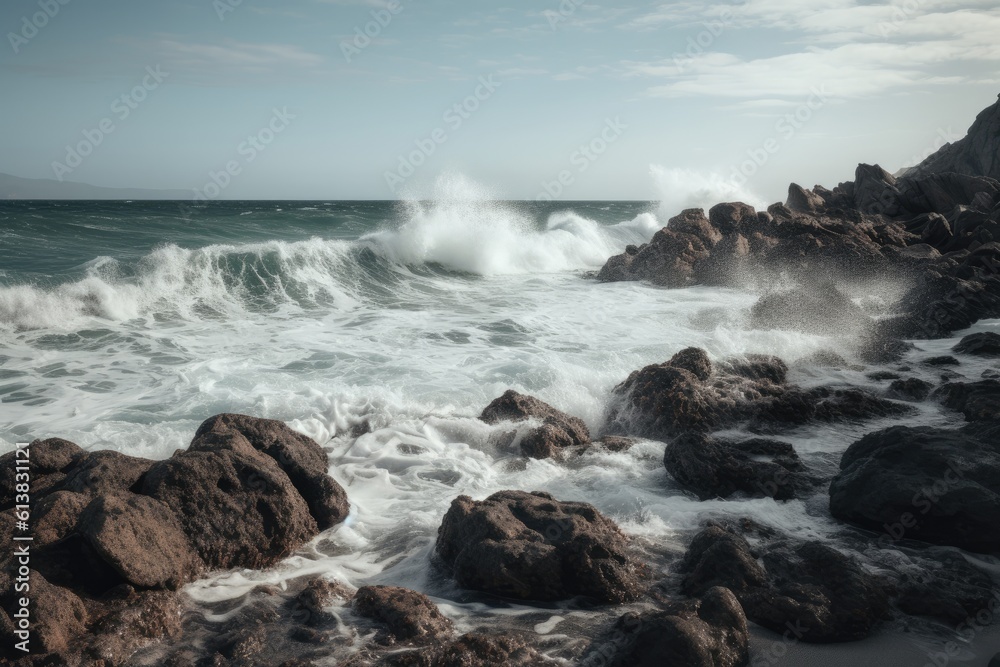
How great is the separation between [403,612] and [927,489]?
4.16 meters

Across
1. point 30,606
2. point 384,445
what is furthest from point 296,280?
point 30,606

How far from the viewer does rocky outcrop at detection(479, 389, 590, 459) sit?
711cm

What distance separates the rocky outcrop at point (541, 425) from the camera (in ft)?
23.3

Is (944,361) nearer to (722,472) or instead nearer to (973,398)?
(973,398)

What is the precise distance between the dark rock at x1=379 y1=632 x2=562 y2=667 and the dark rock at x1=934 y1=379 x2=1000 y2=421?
5.76 meters

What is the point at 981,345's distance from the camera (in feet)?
34.7

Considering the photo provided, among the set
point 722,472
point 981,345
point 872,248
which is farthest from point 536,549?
point 872,248

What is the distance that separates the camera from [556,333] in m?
13.0

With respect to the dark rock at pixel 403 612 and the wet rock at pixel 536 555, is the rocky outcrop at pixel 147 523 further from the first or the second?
the wet rock at pixel 536 555

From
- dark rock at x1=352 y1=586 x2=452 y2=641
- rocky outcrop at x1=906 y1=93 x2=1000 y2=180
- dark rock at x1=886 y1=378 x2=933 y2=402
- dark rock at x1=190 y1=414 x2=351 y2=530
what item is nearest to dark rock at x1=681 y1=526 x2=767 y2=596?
dark rock at x1=352 y1=586 x2=452 y2=641

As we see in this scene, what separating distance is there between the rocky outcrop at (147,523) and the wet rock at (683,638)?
260 centimetres

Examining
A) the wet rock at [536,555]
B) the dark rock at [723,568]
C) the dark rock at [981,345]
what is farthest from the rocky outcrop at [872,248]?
the wet rock at [536,555]

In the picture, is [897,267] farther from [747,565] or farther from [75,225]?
[75,225]

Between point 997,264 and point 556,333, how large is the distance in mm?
10091
